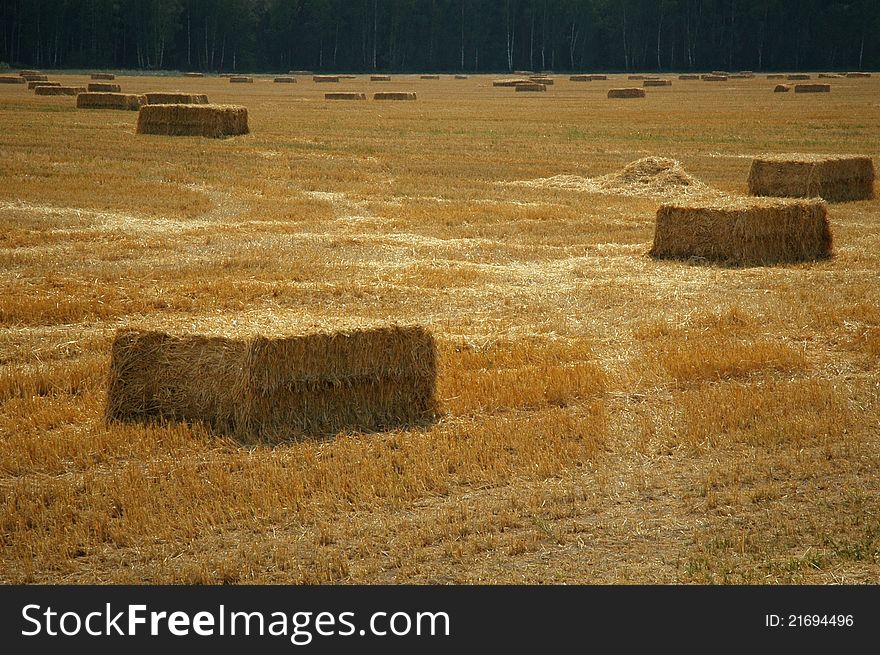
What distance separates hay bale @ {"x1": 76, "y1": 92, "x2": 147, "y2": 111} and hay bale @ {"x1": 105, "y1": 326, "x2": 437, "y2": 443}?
132 ft

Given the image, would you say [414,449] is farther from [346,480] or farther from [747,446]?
[747,446]

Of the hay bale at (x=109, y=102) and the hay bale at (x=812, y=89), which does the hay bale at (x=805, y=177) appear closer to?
the hay bale at (x=109, y=102)

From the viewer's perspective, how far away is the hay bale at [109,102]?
1897 inches

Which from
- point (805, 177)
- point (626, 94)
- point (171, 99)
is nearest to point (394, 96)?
point (626, 94)

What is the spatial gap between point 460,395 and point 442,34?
134818mm

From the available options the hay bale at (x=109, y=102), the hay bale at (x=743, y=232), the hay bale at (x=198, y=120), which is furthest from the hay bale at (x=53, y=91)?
the hay bale at (x=743, y=232)

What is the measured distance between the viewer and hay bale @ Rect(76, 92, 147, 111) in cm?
4819

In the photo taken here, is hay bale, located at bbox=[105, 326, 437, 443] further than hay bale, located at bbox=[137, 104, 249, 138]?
No

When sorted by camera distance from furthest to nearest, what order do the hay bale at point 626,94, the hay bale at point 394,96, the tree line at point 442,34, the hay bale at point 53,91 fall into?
the tree line at point 442,34, the hay bale at point 626,94, the hay bale at point 394,96, the hay bale at point 53,91

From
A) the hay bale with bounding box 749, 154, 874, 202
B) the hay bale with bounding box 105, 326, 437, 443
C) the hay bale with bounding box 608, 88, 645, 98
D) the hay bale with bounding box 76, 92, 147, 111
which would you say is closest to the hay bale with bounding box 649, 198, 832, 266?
the hay bale with bounding box 749, 154, 874, 202

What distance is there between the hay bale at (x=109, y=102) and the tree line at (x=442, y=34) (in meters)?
75.8

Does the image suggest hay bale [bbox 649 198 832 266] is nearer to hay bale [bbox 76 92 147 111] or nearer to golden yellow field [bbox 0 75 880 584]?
golden yellow field [bbox 0 75 880 584]

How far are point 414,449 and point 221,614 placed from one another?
3.49m

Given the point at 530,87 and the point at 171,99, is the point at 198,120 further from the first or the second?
the point at 530,87
